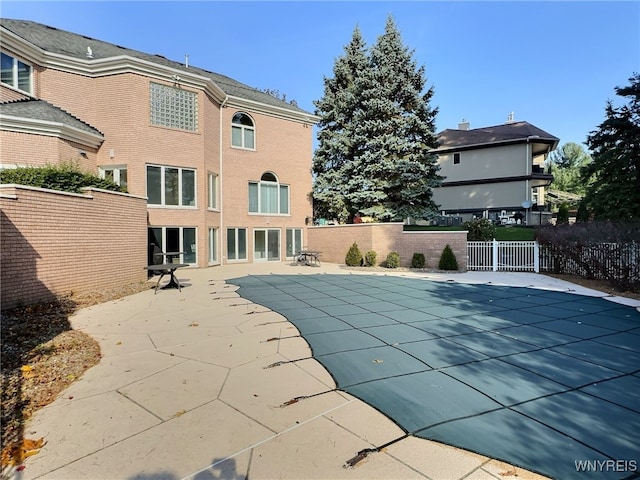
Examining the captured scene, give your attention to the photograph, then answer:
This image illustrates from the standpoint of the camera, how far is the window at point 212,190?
16650 mm

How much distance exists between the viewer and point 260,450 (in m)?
2.46

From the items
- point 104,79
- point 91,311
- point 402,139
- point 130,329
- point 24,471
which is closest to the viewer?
point 24,471

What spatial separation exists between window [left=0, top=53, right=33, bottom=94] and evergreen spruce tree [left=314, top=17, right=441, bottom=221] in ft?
46.0

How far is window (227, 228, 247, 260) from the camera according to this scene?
706 inches

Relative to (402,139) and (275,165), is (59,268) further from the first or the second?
(402,139)

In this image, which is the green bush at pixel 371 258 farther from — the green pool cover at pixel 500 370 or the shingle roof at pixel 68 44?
the shingle roof at pixel 68 44

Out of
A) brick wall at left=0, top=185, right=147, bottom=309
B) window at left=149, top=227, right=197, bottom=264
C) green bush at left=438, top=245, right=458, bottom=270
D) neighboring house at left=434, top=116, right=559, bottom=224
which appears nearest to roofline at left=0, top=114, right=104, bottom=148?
window at left=149, top=227, right=197, bottom=264

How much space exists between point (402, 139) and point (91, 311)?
16.8 m

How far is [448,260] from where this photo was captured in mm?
14078

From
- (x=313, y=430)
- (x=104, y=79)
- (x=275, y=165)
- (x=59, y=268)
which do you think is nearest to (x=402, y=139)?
(x=275, y=165)

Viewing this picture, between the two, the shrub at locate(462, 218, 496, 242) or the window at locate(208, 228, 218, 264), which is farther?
the window at locate(208, 228, 218, 264)

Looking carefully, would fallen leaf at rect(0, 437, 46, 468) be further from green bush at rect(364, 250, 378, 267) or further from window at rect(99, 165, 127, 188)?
green bush at rect(364, 250, 378, 267)

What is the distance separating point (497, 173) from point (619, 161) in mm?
12149

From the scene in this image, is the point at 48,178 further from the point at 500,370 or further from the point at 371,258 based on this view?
the point at 371,258
